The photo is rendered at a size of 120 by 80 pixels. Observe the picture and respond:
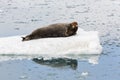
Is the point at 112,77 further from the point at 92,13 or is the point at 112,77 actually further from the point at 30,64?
the point at 92,13

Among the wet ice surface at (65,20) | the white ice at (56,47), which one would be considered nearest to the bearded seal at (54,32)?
the white ice at (56,47)

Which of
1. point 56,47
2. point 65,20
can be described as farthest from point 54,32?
point 65,20

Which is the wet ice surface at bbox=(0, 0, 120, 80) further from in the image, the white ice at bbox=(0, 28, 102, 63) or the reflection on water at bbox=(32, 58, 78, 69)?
the white ice at bbox=(0, 28, 102, 63)

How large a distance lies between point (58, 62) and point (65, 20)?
4.31 meters

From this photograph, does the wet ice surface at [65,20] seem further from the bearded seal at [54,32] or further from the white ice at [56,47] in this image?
the bearded seal at [54,32]

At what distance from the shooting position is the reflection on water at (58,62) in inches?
291

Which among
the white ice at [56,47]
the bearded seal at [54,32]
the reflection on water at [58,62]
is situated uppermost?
the bearded seal at [54,32]

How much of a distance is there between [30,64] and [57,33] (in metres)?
1.57

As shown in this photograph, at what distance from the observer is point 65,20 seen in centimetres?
1175

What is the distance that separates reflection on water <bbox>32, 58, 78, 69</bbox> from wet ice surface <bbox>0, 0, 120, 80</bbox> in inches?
3.8

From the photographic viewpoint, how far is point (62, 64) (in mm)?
7445

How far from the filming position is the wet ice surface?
6871 millimetres

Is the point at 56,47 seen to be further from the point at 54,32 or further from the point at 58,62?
the point at 54,32

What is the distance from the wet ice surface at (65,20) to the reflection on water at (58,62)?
0.32ft
